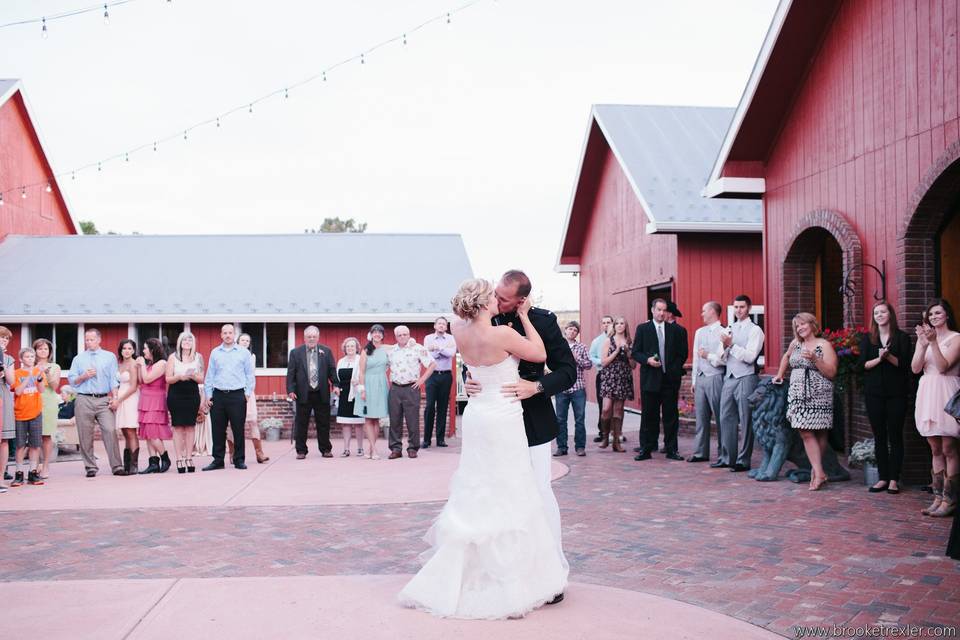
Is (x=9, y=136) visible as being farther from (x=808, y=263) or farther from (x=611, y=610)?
(x=611, y=610)

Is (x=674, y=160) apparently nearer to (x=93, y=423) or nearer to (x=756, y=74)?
(x=756, y=74)

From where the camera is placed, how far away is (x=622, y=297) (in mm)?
19125

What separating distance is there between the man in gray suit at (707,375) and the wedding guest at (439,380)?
404 cm

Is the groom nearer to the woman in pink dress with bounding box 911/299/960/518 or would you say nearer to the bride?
the bride

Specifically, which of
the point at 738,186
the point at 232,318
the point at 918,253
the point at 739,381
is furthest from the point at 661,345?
the point at 232,318

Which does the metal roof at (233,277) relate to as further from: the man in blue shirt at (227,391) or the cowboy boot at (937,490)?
the cowboy boot at (937,490)

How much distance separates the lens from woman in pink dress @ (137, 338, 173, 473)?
427 inches

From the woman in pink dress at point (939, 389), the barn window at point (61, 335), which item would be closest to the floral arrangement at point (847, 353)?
the woman in pink dress at point (939, 389)

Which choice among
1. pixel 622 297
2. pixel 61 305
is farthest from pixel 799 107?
pixel 61 305

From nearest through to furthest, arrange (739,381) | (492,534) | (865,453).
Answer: (492,534) < (865,453) < (739,381)

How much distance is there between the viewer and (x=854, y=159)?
10.1 meters

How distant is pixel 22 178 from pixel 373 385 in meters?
14.1

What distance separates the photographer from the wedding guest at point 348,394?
41.2 feet

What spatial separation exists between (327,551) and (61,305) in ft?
42.5
